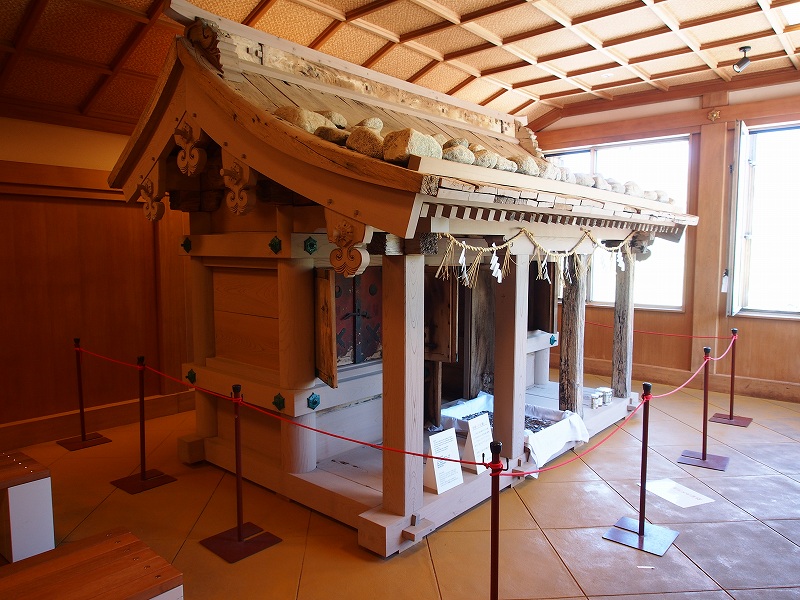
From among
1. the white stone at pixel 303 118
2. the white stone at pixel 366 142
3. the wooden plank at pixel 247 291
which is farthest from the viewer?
the wooden plank at pixel 247 291

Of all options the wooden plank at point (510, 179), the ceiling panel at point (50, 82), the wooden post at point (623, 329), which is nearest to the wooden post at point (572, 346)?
the wooden plank at point (510, 179)

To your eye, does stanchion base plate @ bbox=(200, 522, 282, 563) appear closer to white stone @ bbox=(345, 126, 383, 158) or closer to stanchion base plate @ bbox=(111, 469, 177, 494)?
stanchion base plate @ bbox=(111, 469, 177, 494)

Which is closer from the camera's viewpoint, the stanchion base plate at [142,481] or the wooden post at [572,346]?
the stanchion base plate at [142,481]

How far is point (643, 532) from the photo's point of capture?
3725 mm

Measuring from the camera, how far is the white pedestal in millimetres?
3330

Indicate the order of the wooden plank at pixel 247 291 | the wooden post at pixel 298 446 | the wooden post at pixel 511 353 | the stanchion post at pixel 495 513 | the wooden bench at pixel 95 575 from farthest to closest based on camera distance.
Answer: the wooden post at pixel 511 353 → the wooden plank at pixel 247 291 → the wooden post at pixel 298 446 → the stanchion post at pixel 495 513 → the wooden bench at pixel 95 575

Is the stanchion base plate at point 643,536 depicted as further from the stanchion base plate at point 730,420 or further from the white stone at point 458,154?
the stanchion base plate at point 730,420

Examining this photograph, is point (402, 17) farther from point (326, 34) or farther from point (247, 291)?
point (247, 291)

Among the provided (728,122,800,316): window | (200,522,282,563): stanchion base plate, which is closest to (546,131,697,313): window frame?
(728,122,800,316): window

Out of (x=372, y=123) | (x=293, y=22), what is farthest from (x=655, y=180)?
(x=372, y=123)

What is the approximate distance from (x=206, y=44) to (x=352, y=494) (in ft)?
10.3

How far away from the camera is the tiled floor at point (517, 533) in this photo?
3148 mm

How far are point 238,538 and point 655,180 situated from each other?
23.4 feet

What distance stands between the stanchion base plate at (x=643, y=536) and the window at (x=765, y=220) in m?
4.45
